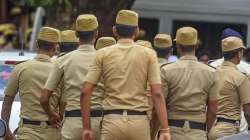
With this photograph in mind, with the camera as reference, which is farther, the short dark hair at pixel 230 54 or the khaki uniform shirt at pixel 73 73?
the short dark hair at pixel 230 54

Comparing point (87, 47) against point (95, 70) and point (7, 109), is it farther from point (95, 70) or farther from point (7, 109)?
point (7, 109)

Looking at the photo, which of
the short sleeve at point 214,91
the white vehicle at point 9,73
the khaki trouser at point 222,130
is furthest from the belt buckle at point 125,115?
the white vehicle at point 9,73

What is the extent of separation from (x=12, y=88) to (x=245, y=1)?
1127 cm

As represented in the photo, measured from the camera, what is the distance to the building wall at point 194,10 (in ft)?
67.7

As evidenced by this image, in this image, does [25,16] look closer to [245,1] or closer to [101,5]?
[245,1]

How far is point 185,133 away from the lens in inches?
377

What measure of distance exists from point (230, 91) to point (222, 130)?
41 centimetres

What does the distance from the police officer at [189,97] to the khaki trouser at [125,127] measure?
0.91 metres

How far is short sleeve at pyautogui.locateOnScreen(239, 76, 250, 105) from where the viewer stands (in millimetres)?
10164

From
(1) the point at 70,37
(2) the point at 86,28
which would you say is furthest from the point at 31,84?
(2) the point at 86,28

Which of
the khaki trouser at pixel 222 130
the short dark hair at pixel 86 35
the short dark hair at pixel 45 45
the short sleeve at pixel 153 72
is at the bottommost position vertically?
the khaki trouser at pixel 222 130

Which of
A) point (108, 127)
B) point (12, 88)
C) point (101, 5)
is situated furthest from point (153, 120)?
point (101, 5)

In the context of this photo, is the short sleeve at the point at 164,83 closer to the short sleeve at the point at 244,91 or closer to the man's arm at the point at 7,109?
the short sleeve at the point at 244,91

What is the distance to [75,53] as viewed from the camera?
31.3ft
